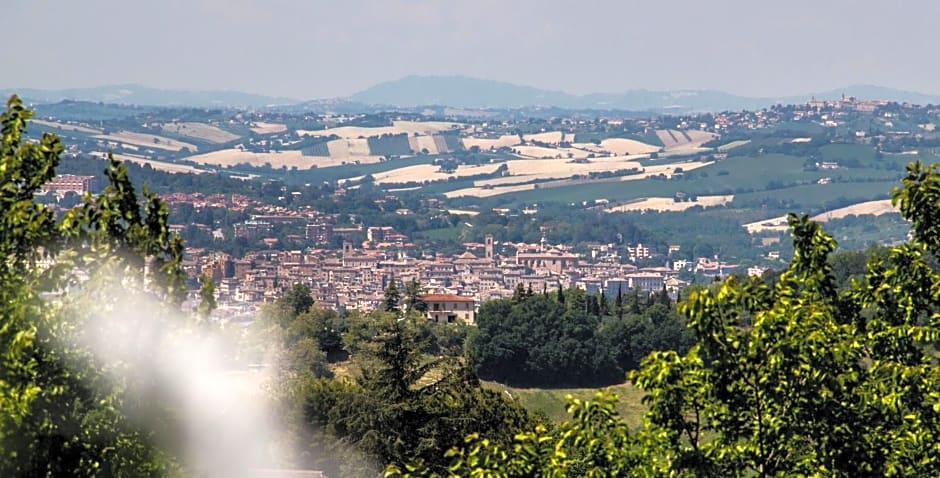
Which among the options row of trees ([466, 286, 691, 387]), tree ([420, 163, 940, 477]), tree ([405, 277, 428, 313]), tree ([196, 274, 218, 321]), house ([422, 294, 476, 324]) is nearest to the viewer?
tree ([420, 163, 940, 477])

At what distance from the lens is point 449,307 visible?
12256 centimetres

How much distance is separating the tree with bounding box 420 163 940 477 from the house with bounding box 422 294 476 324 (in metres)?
106

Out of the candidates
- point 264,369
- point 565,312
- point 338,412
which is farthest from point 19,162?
point 565,312

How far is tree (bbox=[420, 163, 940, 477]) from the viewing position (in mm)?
9711

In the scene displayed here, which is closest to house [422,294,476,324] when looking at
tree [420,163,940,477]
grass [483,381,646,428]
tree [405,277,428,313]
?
tree [405,277,428,313]

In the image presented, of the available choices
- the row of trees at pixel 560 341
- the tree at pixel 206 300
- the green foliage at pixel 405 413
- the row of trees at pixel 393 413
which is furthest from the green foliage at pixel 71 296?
the row of trees at pixel 560 341

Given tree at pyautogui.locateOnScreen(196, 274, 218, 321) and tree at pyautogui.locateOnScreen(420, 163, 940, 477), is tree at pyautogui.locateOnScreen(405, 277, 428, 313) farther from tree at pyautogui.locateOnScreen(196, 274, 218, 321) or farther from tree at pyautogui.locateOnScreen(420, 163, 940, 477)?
tree at pyautogui.locateOnScreen(420, 163, 940, 477)

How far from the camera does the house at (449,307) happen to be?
118m

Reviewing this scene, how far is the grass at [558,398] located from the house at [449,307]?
35.2 metres

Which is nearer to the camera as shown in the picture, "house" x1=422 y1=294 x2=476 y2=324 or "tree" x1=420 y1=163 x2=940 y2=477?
"tree" x1=420 y1=163 x2=940 y2=477

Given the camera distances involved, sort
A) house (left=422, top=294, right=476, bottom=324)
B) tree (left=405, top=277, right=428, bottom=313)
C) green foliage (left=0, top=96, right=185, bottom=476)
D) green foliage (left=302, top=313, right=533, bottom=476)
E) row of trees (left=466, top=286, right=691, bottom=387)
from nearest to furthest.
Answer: green foliage (left=0, top=96, right=185, bottom=476) < green foliage (left=302, top=313, right=533, bottom=476) < row of trees (left=466, top=286, right=691, bottom=387) < tree (left=405, top=277, right=428, bottom=313) < house (left=422, top=294, right=476, bottom=324)

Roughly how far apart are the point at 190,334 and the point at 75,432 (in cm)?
98

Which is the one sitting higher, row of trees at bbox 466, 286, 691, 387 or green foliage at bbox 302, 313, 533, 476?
green foliage at bbox 302, 313, 533, 476

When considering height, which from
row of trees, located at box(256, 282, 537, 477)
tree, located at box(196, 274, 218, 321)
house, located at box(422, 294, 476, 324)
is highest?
tree, located at box(196, 274, 218, 321)
